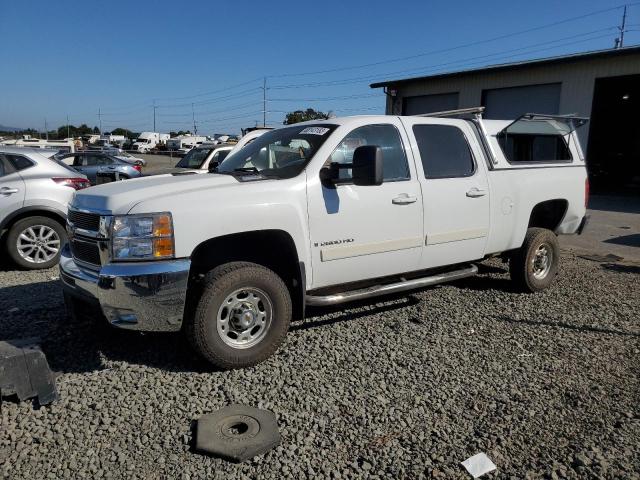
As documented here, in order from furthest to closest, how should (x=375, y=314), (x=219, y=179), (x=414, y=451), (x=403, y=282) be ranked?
(x=375, y=314) → (x=403, y=282) → (x=219, y=179) → (x=414, y=451)

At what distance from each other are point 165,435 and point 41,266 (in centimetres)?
489

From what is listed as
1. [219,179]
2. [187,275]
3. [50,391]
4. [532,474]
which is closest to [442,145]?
[219,179]

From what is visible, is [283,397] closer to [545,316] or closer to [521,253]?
[545,316]

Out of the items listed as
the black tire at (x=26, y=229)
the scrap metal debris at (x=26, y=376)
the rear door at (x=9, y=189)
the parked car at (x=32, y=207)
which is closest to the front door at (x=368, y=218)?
the scrap metal debris at (x=26, y=376)

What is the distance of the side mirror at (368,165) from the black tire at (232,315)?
103cm

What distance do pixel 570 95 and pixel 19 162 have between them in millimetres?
16887

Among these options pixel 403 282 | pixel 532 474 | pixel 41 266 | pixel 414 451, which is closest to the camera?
pixel 532 474

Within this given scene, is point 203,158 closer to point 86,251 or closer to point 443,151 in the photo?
point 443,151

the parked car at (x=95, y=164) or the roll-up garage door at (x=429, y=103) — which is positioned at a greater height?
the roll-up garage door at (x=429, y=103)

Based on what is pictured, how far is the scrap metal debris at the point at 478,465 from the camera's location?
2.75 m

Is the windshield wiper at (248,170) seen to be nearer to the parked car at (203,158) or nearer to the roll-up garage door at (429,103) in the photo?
the parked car at (203,158)

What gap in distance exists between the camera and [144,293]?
3.50 metres

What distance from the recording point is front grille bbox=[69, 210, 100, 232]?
3793 mm

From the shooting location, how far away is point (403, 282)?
479 centimetres
